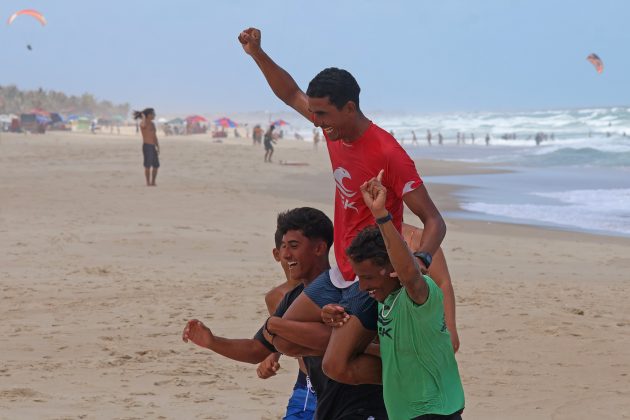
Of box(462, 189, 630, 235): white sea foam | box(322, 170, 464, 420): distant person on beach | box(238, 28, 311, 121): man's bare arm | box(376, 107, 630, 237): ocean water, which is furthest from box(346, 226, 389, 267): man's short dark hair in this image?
box(462, 189, 630, 235): white sea foam

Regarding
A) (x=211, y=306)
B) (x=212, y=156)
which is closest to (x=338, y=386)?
(x=211, y=306)

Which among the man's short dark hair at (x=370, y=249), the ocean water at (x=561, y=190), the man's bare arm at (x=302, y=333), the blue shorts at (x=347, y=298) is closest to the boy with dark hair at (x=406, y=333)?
the man's short dark hair at (x=370, y=249)

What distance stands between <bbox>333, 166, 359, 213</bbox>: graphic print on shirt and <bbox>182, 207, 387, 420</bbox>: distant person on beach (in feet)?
0.55

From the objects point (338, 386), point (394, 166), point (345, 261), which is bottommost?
point (338, 386)

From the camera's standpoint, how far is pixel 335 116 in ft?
12.8

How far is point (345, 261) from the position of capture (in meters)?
3.87

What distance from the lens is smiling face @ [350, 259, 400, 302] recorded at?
137 inches

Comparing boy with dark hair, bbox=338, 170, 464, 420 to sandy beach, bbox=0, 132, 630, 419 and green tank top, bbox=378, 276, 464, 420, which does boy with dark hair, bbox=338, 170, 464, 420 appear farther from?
sandy beach, bbox=0, 132, 630, 419

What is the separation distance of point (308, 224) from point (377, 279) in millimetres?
644

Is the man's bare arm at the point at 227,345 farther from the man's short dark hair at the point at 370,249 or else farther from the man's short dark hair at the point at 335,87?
the man's short dark hair at the point at 335,87

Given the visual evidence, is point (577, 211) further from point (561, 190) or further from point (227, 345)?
point (227, 345)

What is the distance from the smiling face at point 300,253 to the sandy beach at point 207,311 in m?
2.10

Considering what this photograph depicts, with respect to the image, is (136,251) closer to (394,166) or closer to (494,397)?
(494,397)

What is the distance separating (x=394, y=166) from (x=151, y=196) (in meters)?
16.2
